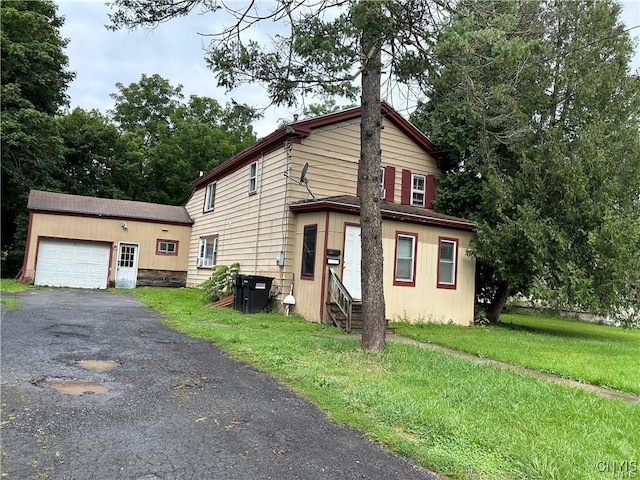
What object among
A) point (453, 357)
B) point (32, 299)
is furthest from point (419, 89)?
point (32, 299)

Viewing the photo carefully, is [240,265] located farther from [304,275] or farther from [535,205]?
[535,205]

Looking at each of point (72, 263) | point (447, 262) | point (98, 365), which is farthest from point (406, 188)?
point (72, 263)

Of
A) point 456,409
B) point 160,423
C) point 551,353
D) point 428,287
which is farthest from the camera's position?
point 428,287

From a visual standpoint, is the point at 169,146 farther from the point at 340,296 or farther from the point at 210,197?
the point at 340,296

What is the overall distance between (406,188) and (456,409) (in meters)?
10.8

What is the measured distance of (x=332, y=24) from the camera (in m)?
7.32

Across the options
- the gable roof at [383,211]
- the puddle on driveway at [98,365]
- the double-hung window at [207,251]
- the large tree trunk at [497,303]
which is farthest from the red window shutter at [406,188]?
the puddle on driveway at [98,365]

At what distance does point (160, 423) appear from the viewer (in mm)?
3775

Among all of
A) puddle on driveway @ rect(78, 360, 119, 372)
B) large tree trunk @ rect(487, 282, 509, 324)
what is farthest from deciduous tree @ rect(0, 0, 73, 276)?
large tree trunk @ rect(487, 282, 509, 324)

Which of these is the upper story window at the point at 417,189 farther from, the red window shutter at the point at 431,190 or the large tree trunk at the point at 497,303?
the large tree trunk at the point at 497,303

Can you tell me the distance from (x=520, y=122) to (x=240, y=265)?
30.3 ft

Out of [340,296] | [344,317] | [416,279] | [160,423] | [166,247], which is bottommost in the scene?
[160,423]

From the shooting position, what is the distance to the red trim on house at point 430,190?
588 inches

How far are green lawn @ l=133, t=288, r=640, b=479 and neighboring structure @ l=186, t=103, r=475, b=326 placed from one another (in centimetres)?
356
